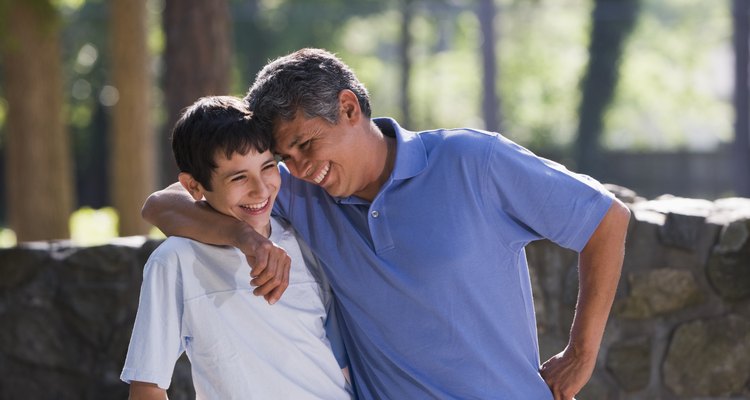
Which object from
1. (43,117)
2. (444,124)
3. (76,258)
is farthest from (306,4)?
(76,258)

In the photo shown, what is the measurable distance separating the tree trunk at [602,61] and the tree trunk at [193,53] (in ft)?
20.8

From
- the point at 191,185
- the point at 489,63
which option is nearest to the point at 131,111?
the point at 489,63

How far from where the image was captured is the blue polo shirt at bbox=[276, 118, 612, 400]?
2.23 metres

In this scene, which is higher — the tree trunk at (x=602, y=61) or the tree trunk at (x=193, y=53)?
the tree trunk at (x=193, y=53)

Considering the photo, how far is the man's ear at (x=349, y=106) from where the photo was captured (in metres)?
2.35

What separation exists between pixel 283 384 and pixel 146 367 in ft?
0.87

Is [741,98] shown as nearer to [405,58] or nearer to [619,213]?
[405,58]

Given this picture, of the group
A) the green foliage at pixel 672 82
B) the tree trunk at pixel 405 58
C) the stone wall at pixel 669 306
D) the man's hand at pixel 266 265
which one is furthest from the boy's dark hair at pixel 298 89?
the tree trunk at pixel 405 58

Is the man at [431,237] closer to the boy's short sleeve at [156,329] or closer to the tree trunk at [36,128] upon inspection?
the boy's short sleeve at [156,329]

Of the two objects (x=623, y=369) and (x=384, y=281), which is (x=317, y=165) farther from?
(x=623, y=369)

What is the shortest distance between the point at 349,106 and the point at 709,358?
1.79m

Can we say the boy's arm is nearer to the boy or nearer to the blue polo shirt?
the boy

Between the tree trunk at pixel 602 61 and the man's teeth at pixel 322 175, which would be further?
the tree trunk at pixel 602 61

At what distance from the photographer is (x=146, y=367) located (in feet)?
7.04
